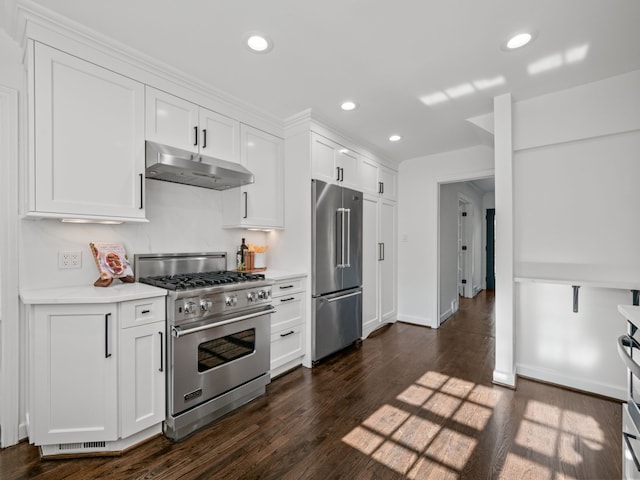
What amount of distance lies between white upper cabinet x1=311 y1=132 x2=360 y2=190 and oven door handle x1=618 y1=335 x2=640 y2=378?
2546 millimetres

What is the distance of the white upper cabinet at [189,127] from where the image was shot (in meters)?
2.25

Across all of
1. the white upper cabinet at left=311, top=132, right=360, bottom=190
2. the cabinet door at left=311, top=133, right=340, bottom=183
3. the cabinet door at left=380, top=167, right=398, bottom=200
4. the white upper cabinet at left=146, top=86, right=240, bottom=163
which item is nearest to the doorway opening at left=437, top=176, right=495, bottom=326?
the cabinet door at left=380, top=167, right=398, bottom=200

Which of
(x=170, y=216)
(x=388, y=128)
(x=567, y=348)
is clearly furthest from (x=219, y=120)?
(x=567, y=348)

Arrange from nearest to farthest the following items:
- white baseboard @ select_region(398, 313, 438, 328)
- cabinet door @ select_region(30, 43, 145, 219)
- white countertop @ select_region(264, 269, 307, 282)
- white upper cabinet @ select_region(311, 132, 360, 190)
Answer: cabinet door @ select_region(30, 43, 145, 219) < white countertop @ select_region(264, 269, 307, 282) < white upper cabinet @ select_region(311, 132, 360, 190) < white baseboard @ select_region(398, 313, 438, 328)

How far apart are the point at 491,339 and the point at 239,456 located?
3.40 metres

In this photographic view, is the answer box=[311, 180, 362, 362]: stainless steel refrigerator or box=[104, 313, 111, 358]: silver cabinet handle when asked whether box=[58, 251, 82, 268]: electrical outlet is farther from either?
box=[311, 180, 362, 362]: stainless steel refrigerator

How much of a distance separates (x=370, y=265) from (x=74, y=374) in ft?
10.2

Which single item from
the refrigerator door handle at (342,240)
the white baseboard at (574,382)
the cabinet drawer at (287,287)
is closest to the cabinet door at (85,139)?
the cabinet drawer at (287,287)

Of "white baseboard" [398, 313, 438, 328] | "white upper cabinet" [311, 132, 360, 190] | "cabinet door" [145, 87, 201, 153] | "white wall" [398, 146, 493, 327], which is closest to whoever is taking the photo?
"cabinet door" [145, 87, 201, 153]

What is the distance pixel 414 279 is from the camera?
4.62 m

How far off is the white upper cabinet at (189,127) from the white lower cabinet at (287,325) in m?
1.30

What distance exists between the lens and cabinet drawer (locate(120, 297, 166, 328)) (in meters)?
1.79

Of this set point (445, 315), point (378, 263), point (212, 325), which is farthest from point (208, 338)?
point (445, 315)

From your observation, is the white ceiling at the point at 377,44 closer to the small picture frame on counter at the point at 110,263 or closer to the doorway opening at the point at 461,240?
the small picture frame on counter at the point at 110,263
